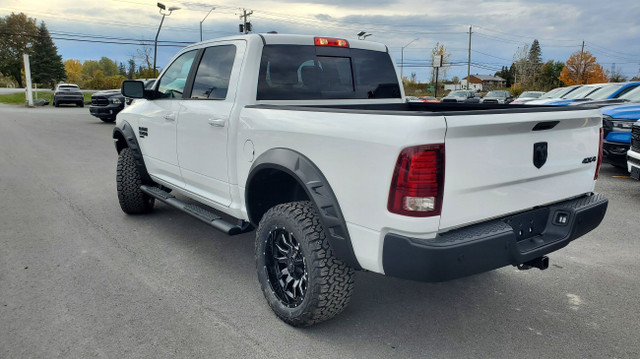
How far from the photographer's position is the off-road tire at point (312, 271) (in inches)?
109

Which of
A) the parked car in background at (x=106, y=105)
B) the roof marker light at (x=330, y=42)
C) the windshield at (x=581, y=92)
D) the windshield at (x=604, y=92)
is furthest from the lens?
the parked car in background at (x=106, y=105)

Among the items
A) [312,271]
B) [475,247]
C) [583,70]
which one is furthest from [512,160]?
[583,70]

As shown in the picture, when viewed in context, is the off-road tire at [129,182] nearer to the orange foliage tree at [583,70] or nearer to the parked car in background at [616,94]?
the parked car in background at [616,94]

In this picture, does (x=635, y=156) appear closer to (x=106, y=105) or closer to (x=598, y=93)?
(x=598, y=93)

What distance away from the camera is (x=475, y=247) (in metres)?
2.36

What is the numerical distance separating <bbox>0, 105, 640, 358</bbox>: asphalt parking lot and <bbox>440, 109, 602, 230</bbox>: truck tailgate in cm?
88

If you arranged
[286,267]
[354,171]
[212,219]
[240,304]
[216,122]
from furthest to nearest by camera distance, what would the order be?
1. [212,219]
2. [216,122]
3. [240,304]
4. [286,267]
5. [354,171]

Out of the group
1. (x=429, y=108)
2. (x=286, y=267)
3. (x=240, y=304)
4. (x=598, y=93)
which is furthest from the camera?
(x=598, y=93)

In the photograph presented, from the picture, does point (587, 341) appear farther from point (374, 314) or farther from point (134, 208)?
point (134, 208)

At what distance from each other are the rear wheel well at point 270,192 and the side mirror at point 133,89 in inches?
81.7

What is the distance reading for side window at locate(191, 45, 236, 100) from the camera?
12.4 feet

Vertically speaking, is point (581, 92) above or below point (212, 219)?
above

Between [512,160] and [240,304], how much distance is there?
6.84ft

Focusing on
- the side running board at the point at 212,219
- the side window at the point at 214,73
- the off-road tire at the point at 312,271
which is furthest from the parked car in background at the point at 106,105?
the off-road tire at the point at 312,271
